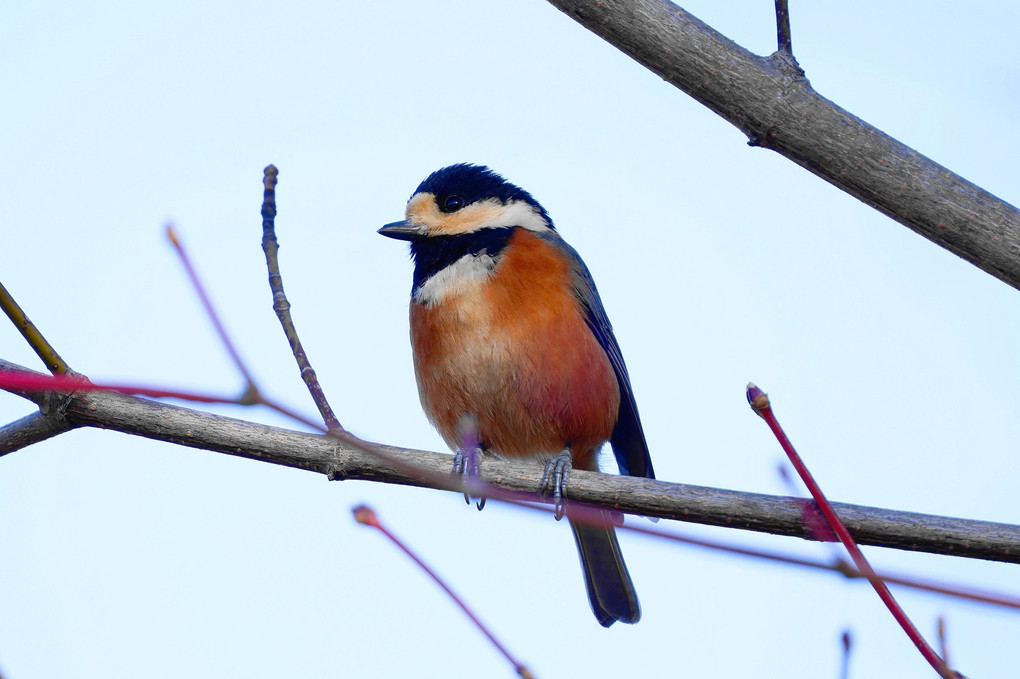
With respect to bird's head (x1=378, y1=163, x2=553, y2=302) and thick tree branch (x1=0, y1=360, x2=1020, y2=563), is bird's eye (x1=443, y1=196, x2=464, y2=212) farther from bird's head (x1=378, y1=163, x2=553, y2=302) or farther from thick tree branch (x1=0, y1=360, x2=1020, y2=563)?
thick tree branch (x1=0, y1=360, x2=1020, y2=563)

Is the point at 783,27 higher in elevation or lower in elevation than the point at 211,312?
higher

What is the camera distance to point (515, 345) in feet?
14.3

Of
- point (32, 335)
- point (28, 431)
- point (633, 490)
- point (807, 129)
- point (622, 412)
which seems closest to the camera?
point (32, 335)

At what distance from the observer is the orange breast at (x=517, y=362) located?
438 centimetres

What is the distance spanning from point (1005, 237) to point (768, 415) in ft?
3.87

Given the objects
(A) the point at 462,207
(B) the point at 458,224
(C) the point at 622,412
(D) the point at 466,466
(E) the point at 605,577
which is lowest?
(D) the point at 466,466

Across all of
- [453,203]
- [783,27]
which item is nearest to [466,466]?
[783,27]

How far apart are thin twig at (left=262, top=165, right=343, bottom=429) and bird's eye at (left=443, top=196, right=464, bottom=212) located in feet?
7.51

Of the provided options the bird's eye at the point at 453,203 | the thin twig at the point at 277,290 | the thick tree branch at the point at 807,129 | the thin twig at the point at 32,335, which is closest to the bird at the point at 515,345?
the bird's eye at the point at 453,203

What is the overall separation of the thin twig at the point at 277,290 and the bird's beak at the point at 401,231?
2.13 m

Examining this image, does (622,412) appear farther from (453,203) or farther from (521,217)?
(453,203)

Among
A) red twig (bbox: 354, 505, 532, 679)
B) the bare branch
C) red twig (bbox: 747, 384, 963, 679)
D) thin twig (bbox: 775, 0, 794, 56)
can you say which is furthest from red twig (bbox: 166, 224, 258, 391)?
thin twig (bbox: 775, 0, 794, 56)

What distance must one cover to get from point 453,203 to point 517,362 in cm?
107

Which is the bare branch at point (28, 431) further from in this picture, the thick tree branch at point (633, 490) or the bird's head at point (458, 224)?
the bird's head at point (458, 224)
